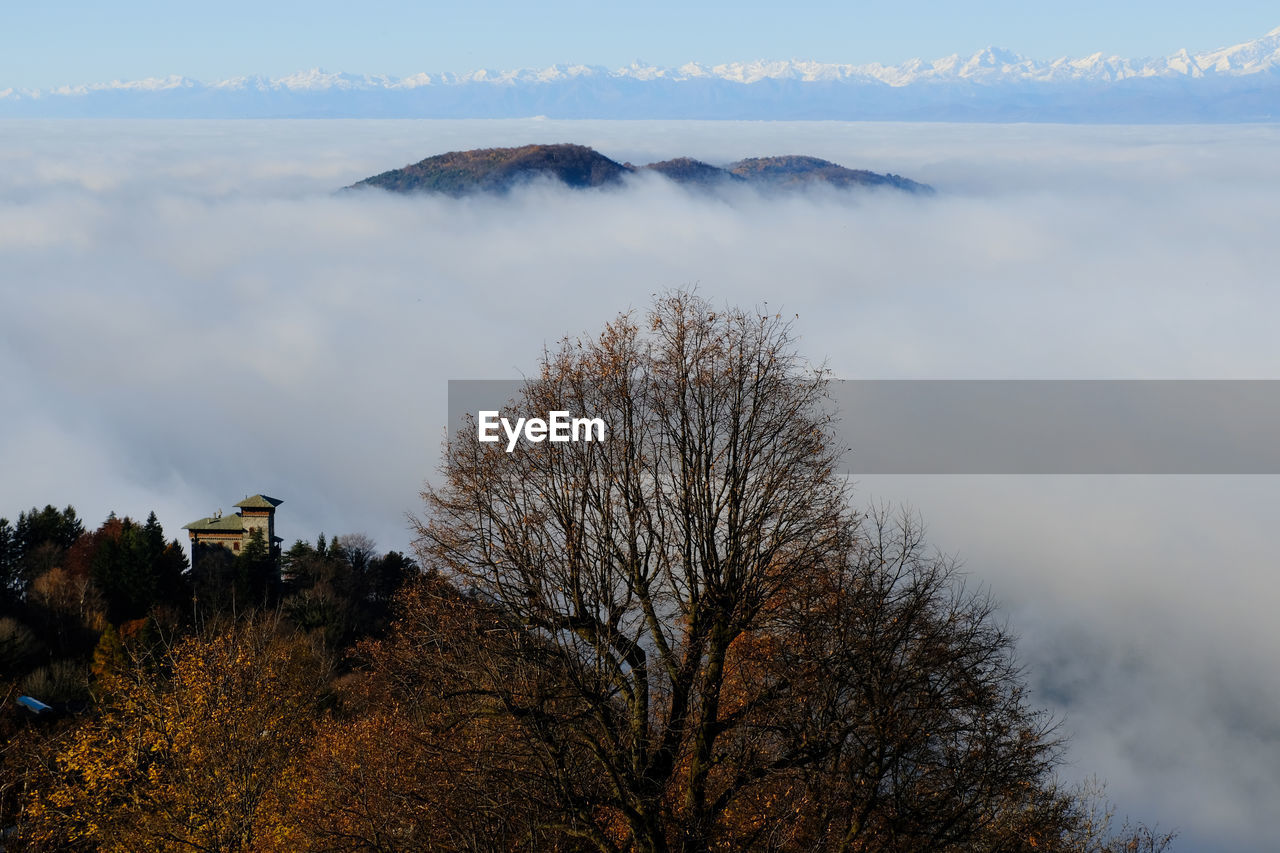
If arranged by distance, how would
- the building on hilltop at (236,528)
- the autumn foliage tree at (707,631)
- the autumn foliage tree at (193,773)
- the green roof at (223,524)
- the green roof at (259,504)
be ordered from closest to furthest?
1. the autumn foliage tree at (707,631)
2. the autumn foliage tree at (193,773)
3. the green roof at (259,504)
4. the building on hilltop at (236,528)
5. the green roof at (223,524)

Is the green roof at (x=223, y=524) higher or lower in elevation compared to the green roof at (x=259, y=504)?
lower

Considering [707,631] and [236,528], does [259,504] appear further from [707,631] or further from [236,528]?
[707,631]

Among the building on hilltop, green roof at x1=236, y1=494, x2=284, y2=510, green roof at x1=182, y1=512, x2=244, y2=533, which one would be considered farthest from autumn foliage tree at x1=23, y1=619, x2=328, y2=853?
green roof at x1=182, y1=512, x2=244, y2=533

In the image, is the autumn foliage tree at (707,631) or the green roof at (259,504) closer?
the autumn foliage tree at (707,631)

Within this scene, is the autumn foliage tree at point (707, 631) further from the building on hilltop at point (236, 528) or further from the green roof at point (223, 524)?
the green roof at point (223, 524)

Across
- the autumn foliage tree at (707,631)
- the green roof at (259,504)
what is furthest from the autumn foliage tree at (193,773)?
the green roof at (259,504)

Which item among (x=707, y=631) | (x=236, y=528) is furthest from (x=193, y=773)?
(x=236, y=528)
